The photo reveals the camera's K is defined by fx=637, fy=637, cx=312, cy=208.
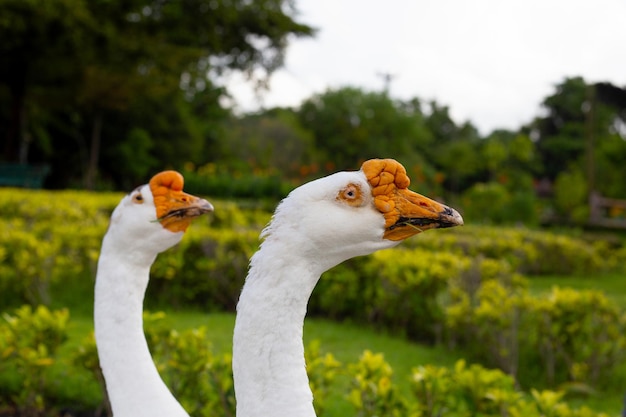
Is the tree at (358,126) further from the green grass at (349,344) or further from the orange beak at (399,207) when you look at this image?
the orange beak at (399,207)

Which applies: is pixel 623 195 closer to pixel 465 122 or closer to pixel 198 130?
pixel 198 130

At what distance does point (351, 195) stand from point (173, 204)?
3.08 feet

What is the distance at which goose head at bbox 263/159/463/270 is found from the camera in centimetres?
140

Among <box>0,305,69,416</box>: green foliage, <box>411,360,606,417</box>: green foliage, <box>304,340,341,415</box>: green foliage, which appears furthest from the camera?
<box>0,305,69,416</box>: green foliage

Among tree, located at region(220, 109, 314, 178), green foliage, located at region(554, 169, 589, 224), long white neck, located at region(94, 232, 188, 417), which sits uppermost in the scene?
tree, located at region(220, 109, 314, 178)

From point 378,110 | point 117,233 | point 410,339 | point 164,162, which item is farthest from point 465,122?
point 117,233

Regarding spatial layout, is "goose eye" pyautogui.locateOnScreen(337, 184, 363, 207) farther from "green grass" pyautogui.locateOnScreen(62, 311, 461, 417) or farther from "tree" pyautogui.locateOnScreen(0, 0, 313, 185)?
"tree" pyautogui.locateOnScreen(0, 0, 313, 185)

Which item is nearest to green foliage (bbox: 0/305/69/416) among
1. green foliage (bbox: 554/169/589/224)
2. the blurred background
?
the blurred background

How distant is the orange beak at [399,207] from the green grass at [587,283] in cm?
732

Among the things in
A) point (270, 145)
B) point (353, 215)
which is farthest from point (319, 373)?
point (270, 145)

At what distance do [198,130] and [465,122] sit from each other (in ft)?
73.0

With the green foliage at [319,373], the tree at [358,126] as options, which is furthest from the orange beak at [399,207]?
the tree at [358,126]

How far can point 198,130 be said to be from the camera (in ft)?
84.0

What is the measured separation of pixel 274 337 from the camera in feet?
4.52
